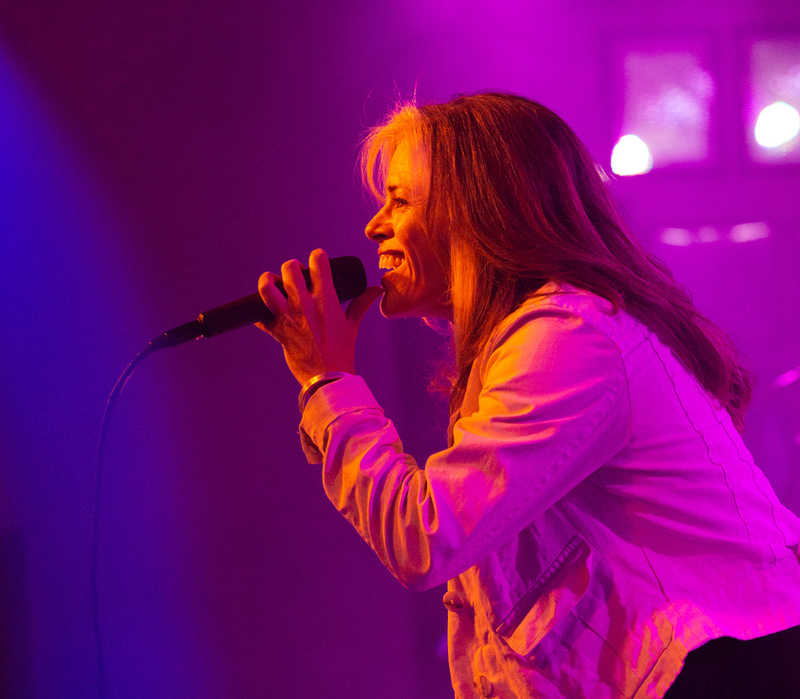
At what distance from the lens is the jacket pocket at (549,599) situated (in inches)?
33.6

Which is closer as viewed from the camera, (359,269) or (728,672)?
(728,672)

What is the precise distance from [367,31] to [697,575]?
1368mm

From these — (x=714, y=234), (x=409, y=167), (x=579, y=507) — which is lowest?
(x=714, y=234)

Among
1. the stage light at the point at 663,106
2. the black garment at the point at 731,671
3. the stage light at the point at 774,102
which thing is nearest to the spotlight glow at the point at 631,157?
the stage light at the point at 663,106

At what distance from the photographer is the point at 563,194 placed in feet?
3.28

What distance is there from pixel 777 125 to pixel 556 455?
1.79 metres

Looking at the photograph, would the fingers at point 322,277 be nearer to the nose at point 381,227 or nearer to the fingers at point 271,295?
the fingers at point 271,295

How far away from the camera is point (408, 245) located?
3.56 feet

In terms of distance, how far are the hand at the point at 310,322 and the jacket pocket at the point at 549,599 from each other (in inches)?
14.9

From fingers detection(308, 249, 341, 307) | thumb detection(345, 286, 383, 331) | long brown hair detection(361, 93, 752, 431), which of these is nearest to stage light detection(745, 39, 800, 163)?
long brown hair detection(361, 93, 752, 431)

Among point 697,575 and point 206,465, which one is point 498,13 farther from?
point 697,575

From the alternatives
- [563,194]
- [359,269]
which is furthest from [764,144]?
[359,269]

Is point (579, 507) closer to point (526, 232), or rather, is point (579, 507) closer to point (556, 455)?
point (556, 455)

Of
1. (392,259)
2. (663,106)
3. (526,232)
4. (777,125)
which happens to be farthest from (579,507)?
(777,125)
